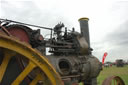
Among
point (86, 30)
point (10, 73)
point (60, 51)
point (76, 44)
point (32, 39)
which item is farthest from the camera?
point (86, 30)

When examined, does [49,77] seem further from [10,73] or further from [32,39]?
[32,39]

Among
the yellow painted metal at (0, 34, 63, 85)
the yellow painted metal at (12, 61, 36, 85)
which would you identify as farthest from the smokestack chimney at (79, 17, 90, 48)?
the yellow painted metal at (12, 61, 36, 85)

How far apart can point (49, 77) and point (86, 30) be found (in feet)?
11.6

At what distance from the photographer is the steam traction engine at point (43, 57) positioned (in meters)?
2.21

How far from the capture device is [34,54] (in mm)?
2273

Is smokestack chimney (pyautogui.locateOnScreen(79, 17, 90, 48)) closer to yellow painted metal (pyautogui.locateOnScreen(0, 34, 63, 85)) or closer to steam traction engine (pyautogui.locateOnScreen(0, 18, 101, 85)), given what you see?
steam traction engine (pyautogui.locateOnScreen(0, 18, 101, 85))

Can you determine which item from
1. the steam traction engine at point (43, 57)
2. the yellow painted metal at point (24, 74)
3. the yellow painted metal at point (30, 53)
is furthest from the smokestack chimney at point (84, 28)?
the yellow painted metal at point (24, 74)

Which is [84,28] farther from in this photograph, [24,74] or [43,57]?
[24,74]

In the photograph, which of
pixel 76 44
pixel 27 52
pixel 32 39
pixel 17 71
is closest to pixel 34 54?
pixel 27 52

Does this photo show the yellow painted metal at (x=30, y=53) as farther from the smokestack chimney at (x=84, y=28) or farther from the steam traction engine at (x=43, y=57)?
the smokestack chimney at (x=84, y=28)

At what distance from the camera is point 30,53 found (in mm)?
2236

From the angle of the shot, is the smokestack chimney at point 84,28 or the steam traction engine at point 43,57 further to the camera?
the smokestack chimney at point 84,28

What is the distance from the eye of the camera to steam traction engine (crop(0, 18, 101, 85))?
2.21 m

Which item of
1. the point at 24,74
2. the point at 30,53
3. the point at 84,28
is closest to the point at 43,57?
the point at 30,53
